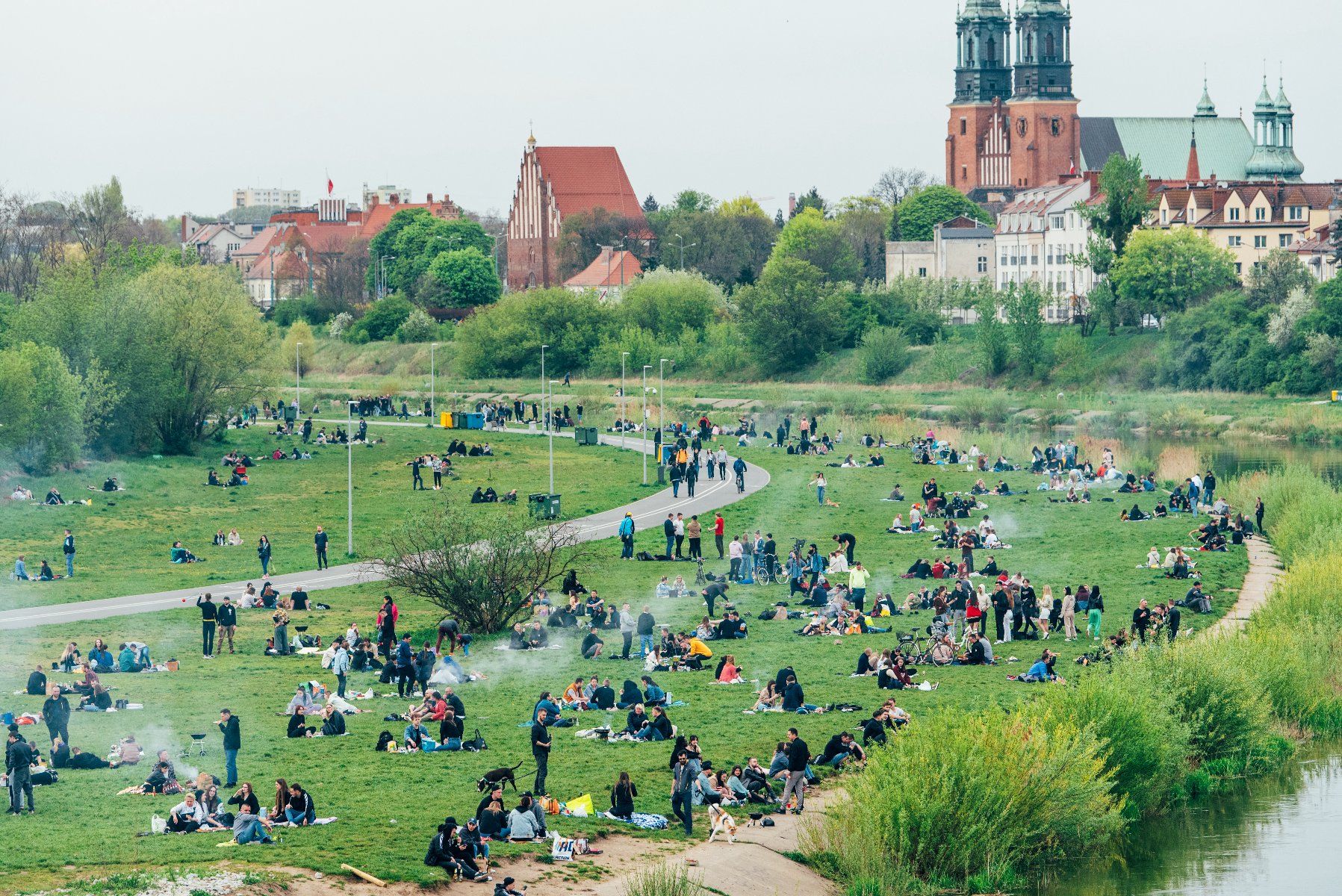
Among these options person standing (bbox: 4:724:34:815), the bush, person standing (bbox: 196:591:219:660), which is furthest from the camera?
the bush

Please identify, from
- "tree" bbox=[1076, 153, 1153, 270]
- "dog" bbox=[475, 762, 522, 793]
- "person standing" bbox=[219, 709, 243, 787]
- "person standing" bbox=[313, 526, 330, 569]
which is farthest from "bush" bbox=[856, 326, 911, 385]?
"person standing" bbox=[219, 709, 243, 787]

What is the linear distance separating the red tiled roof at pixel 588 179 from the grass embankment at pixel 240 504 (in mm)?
70635

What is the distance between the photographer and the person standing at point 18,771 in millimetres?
20750

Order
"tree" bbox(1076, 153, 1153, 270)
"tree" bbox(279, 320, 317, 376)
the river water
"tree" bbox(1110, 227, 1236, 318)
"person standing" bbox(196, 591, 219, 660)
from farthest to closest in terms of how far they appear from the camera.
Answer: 1. "tree" bbox(279, 320, 317, 376)
2. "tree" bbox(1076, 153, 1153, 270)
3. "tree" bbox(1110, 227, 1236, 318)
4. "person standing" bbox(196, 591, 219, 660)
5. the river water

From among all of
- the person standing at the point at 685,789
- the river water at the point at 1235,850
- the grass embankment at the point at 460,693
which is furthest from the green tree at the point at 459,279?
the person standing at the point at 685,789

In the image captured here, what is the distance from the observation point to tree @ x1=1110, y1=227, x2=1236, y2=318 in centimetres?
9562

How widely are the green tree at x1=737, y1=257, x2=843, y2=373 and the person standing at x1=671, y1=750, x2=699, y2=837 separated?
8191 cm

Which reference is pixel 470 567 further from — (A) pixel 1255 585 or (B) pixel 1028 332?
(B) pixel 1028 332

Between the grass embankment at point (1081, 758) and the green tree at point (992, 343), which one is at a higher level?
the green tree at point (992, 343)

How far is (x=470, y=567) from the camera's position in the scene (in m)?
33.8

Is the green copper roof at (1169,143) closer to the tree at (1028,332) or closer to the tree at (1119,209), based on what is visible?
the tree at (1119,209)

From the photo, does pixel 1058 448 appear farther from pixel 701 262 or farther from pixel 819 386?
pixel 701 262

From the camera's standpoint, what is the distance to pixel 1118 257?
99062mm

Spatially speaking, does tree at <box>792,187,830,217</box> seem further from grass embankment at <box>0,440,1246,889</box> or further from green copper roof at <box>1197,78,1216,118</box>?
grass embankment at <box>0,440,1246,889</box>
